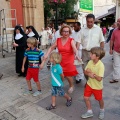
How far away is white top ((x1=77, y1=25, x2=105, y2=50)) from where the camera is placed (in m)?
4.46

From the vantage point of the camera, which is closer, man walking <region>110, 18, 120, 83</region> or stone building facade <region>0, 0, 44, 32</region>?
man walking <region>110, 18, 120, 83</region>

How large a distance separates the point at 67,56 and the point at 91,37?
30.6 inches

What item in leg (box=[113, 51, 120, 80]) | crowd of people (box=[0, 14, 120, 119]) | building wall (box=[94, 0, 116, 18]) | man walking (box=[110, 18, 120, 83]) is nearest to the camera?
crowd of people (box=[0, 14, 120, 119])

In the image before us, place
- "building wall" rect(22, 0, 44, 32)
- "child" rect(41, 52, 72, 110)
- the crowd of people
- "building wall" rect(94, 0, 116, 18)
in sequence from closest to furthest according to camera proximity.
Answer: the crowd of people
"child" rect(41, 52, 72, 110)
"building wall" rect(22, 0, 44, 32)
"building wall" rect(94, 0, 116, 18)

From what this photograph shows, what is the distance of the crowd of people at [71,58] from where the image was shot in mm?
3264

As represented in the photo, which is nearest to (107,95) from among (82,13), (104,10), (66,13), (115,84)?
(115,84)

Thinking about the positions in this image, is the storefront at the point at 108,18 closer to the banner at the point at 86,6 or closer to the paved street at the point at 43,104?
the banner at the point at 86,6

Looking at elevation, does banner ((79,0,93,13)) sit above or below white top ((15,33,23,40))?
above

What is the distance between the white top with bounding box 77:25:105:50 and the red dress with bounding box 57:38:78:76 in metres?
0.53

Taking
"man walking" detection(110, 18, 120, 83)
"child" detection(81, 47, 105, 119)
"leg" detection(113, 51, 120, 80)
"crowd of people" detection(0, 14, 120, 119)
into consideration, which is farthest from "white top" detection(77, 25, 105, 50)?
"child" detection(81, 47, 105, 119)

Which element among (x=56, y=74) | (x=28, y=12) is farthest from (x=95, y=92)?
(x=28, y=12)

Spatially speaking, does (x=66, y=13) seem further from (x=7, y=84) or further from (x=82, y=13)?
(x=7, y=84)

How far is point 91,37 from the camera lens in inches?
176

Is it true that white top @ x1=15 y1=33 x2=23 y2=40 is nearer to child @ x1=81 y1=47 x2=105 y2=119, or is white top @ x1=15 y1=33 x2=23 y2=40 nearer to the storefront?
child @ x1=81 y1=47 x2=105 y2=119
